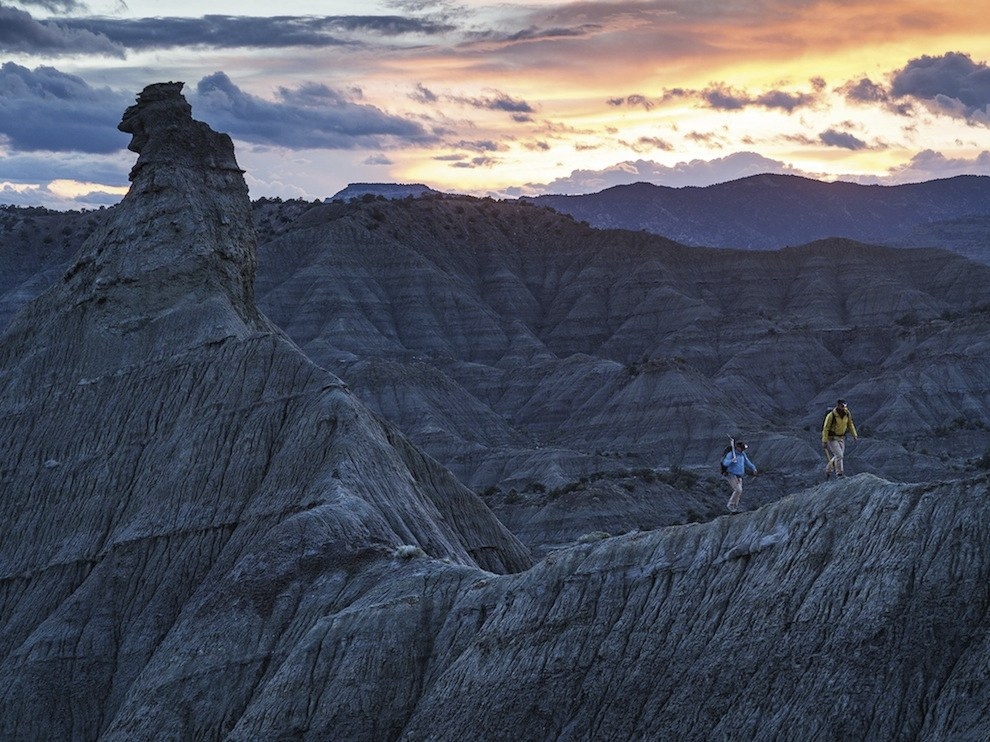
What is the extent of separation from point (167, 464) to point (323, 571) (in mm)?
9260

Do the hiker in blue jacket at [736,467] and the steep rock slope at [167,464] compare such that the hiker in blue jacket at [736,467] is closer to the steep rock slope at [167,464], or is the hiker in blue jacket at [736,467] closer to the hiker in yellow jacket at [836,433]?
the hiker in yellow jacket at [836,433]

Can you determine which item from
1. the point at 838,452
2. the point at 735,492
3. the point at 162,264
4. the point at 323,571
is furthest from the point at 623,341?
the point at 838,452

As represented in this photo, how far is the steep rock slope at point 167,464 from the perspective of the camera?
1679 inches

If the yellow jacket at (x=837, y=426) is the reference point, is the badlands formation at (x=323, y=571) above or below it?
below

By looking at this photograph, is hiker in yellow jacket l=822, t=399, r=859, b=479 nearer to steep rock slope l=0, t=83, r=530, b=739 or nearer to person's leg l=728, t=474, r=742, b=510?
person's leg l=728, t=474, r=742, b=510

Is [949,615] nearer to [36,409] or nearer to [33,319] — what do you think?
[36,409]

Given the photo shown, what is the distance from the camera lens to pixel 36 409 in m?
52.2

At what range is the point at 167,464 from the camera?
154 ft

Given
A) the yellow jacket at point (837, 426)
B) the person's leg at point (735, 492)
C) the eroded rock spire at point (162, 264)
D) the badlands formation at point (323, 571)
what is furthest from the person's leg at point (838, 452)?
the eroded rock spire at point (162, 264)

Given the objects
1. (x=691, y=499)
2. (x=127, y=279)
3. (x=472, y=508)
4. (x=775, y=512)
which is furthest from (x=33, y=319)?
(x=691, y=499)

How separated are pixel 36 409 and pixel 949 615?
34.1m

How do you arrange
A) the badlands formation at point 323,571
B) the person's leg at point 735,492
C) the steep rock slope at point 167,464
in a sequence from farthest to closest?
the steep rock slope at point 167,464 → the person's leg at point 735,492 → the badlands formation at point 323,571

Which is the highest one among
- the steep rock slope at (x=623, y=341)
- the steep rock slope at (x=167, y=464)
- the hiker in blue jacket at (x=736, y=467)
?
the hiker in blue jacket at (x=736, y=467)

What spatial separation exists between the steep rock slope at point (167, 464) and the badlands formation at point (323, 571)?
0.09m
